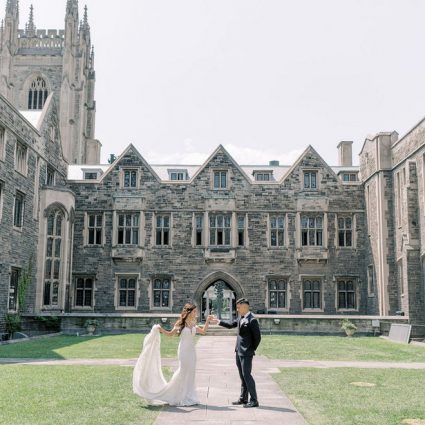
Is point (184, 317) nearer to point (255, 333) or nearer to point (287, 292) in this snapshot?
point (255, 333)

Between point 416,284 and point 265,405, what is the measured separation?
66.1 ft

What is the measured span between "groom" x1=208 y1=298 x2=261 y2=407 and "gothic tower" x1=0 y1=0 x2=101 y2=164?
5386cm

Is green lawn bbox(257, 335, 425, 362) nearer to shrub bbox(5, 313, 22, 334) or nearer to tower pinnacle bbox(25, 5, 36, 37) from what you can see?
shrub bbox(5, 313, 22, 334)

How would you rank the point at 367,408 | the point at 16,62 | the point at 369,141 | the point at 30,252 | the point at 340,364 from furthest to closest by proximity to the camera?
the point at 16,62 < the point at 369,141 < the point at 30,252 < the point at 340,364 < the point at 367,408

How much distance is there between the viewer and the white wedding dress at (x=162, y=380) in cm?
972

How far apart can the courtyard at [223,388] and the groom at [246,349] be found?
31cm

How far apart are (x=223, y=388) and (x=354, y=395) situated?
8.51ft

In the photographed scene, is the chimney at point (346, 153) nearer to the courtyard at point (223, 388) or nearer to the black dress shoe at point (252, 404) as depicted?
the courtyard at point (223, 388)

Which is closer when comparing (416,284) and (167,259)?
(416,284)

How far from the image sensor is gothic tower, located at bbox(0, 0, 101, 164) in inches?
2517

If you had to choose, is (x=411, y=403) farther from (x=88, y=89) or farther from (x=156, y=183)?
(x=88, y=89)

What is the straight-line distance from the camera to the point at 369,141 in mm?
34656

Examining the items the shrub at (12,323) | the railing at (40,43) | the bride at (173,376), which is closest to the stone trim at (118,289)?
the shrub at (12,323)

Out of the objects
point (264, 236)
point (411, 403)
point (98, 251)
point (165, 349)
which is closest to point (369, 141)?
point (264, 236)
